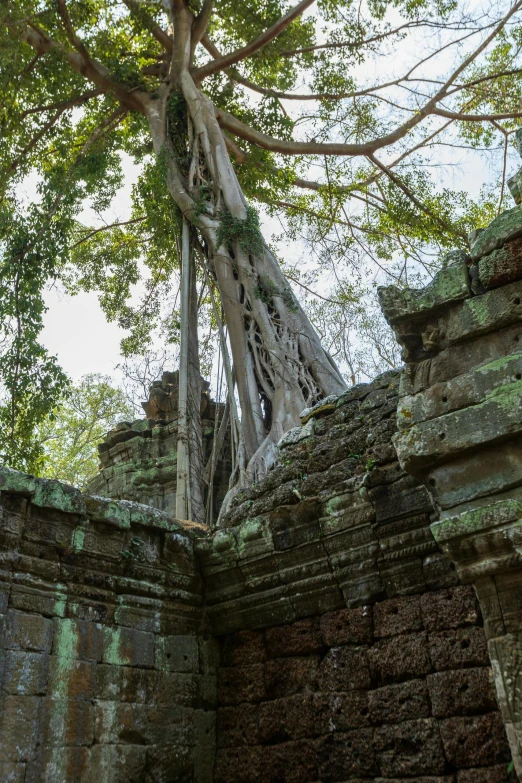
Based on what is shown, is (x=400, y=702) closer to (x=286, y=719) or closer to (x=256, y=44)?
(x=286, y=719)

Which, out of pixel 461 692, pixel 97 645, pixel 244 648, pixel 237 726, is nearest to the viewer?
pixel 461 692

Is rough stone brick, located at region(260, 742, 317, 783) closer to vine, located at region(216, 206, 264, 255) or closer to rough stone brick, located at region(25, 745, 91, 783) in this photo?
rough stone brick, located at region(25, 745, 91, 783)

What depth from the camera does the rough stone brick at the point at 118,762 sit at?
3211 mm

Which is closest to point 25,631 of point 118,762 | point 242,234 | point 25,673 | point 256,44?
point 25,673

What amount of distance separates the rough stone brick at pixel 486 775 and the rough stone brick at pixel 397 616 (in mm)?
587

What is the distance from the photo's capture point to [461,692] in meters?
2.92

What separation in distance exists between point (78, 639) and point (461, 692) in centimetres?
168

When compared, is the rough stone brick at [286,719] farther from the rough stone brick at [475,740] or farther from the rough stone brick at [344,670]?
the rough stone brick at [475,740]

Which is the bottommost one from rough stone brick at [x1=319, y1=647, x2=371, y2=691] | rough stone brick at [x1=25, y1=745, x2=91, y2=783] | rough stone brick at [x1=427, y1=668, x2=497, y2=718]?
rough stone brick at [x1=25, y1=745, x2=91, y2=783]

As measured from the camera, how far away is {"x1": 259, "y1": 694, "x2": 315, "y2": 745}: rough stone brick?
3.40 m

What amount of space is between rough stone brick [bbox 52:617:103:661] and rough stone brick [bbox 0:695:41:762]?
10.2 inches

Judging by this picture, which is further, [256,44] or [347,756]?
[256,44]

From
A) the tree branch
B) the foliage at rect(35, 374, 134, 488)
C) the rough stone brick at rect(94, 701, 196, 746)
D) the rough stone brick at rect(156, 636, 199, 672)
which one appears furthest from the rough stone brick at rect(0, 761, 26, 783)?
the foliage at rect(35, 374, 134, 488)

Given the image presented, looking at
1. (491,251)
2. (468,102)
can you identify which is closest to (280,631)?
(491,251)
